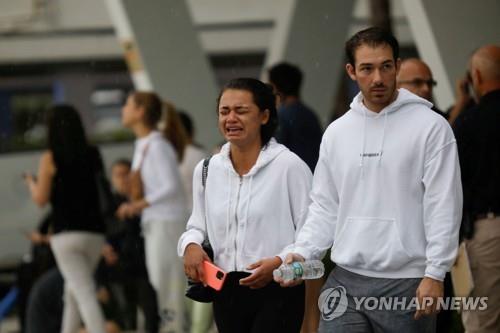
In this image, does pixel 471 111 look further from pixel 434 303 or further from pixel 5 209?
pixel 5 209

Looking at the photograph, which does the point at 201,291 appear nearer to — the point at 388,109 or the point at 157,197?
the point at 388,109

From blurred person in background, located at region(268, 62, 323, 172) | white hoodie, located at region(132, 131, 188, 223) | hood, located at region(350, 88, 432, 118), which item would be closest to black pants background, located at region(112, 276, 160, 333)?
white hoodie, located at region(132, 131, 188, 223)

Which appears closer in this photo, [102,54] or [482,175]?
[482,175]

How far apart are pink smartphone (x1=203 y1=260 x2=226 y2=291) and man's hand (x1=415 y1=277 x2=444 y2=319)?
100cm

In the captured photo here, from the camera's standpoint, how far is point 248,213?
5.84 m

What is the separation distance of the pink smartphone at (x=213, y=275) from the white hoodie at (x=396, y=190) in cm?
43

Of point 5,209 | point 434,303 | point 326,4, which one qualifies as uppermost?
point 326,4

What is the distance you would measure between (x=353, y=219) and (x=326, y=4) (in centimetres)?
1033

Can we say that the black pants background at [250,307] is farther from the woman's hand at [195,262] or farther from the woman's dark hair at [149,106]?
the woman's dark hair at [149,106]

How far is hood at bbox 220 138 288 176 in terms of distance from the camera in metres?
5.91

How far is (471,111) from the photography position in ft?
23.0

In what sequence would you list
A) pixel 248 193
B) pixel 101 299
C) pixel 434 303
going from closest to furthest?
pixel 434 303, pixel 248 193, pixel 101 299

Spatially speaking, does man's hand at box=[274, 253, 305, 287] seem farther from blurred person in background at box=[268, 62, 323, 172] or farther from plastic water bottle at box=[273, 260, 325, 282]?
blurred person in background at box=[268, 62, 323, 172]

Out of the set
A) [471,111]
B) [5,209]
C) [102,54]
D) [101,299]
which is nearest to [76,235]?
[101,299]
